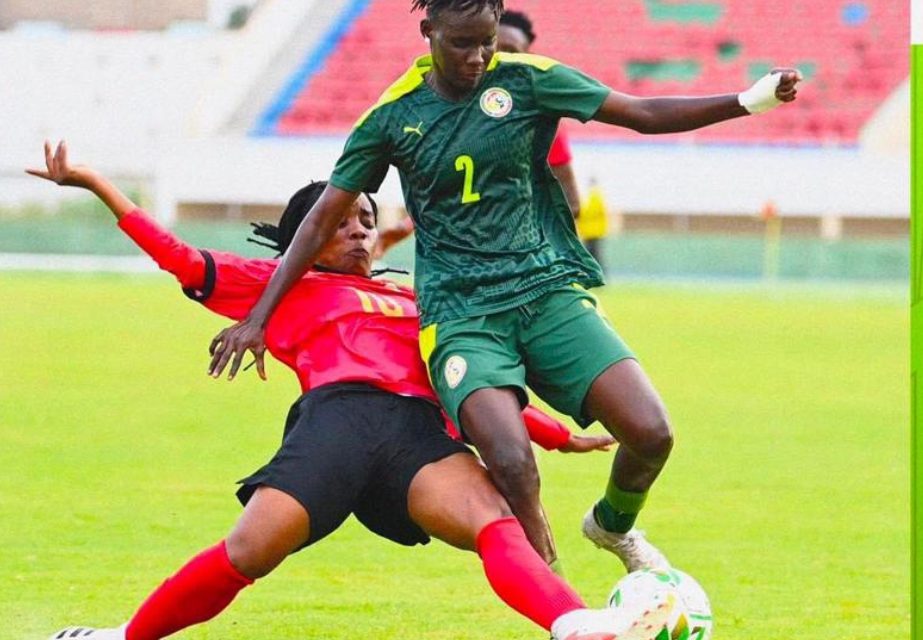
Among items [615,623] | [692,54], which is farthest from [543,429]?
[692,54]

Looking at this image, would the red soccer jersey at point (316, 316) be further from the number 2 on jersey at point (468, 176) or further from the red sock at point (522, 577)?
the red sock at point (522, 577)

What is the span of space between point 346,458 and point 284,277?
0.69 meters

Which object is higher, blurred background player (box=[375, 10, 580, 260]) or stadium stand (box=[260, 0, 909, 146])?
blurred background player (box=[375, 10, 580, 260])

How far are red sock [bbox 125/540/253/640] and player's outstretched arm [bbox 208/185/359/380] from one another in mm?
637

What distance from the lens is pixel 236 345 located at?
552cm

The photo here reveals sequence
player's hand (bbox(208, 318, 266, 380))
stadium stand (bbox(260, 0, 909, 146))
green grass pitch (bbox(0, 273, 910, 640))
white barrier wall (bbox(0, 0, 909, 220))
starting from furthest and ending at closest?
stadium stand (bbox(260, 0, 909, 146)) → white barrier wall (bbox(0, 0, 909, 220)) → green grass pitch (bbox(0, 273, 910, 640)) → player's hand (bbox(208, 318, 266, 380))

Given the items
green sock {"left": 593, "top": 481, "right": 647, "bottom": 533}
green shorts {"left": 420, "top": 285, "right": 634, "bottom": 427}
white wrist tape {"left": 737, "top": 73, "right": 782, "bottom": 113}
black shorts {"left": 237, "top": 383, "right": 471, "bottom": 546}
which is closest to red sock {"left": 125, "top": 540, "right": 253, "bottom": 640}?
black shorts {"left": 237, "top": 383, "right": 471, "bottom": 546}

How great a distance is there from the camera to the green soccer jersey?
5594 mm

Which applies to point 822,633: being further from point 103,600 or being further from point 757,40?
point 757,40

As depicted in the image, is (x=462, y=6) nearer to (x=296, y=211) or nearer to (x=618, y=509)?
(x=296, y=211)

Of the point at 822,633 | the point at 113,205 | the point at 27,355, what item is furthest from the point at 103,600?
the point at 27,355

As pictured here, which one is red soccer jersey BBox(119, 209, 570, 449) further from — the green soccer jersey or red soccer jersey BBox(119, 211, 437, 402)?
the green soccer jersey

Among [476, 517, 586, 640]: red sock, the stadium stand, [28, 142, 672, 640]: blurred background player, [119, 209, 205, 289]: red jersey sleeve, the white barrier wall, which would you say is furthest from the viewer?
the stadium stand

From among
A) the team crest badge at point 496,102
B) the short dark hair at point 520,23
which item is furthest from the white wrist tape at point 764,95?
the short dark hair at point 520,23
